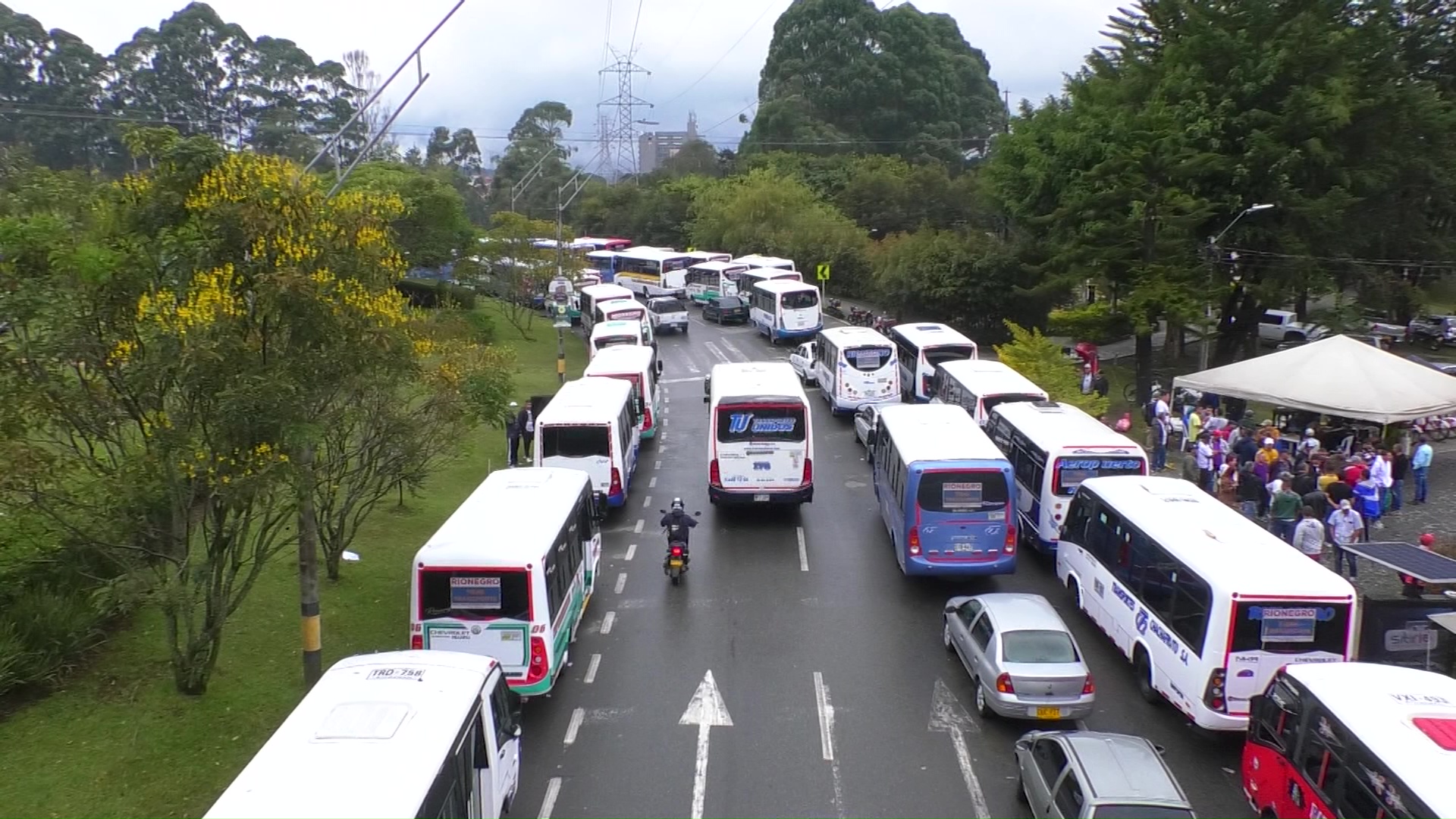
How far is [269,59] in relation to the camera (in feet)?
274

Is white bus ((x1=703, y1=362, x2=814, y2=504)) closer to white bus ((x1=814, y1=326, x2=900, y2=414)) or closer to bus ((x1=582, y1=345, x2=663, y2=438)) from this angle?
bus ((x1=582, y1=345, x2=663, y2=438))

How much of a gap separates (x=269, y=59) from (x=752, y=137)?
144 feet

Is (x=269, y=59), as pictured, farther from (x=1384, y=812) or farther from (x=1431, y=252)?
(x=1384, y=812)

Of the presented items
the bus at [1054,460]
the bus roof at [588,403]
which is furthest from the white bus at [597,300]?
the bus at [1054,460]

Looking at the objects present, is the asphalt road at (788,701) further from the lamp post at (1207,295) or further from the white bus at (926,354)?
the lamp post at (1207,295)

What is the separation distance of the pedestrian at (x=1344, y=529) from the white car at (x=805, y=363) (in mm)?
20476

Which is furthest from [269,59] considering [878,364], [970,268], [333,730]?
[333,730]

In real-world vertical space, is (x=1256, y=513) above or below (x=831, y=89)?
below

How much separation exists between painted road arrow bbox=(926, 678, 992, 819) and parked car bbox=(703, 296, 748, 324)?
42344 millimetres

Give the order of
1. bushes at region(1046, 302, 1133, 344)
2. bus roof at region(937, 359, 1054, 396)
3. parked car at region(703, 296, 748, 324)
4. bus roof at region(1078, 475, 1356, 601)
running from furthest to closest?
1. parked car at region(703, 296, 748, 324)
2. bushes at region(1046, 302, 1133, 344)
3. bus roof at region(937, 359, 1054, 396)
4. bus roof at region(1078, 475, 1356, 601)

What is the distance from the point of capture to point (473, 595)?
12.6 meters

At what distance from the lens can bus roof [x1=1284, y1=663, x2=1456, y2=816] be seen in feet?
27.1

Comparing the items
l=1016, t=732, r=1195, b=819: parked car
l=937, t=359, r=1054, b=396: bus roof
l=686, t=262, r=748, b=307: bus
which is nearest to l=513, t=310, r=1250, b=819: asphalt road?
l=1016, t=732, r=1195, b=819: parked car

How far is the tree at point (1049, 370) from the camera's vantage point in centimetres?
2808
